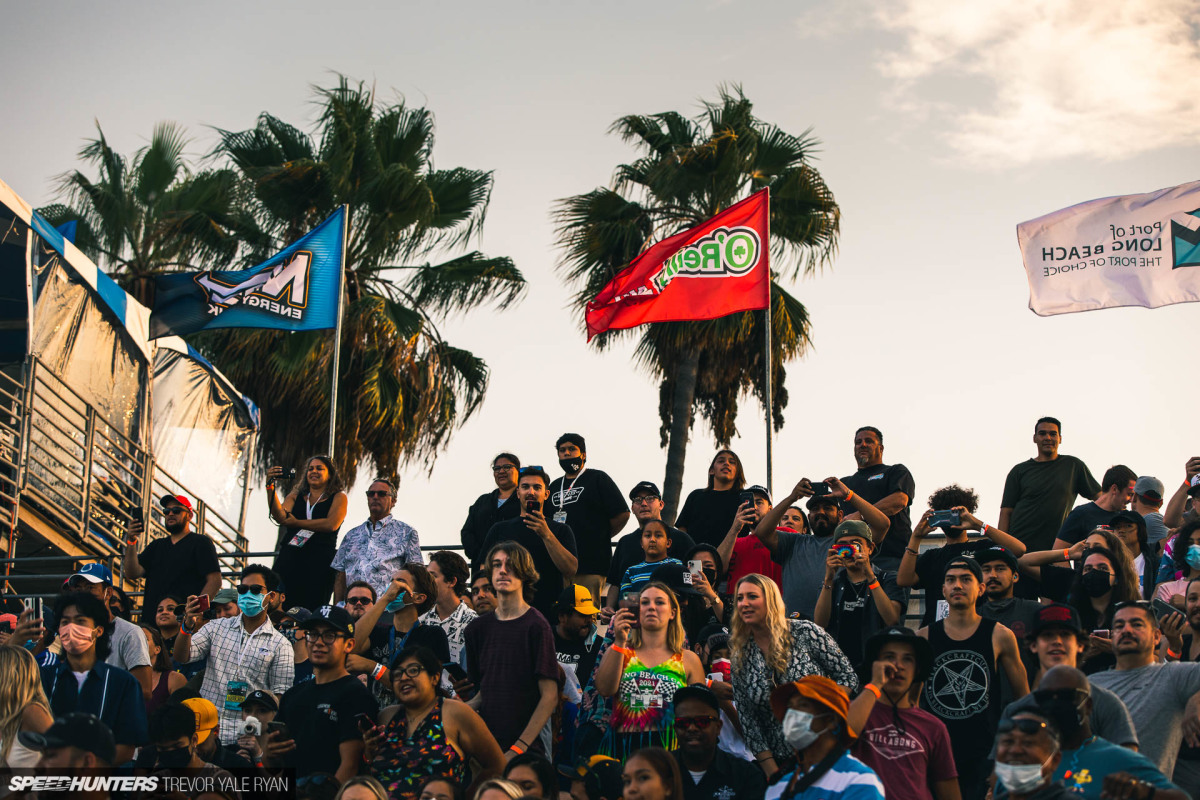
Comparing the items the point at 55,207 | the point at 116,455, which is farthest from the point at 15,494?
the point at 55,207

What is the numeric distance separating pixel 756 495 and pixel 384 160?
12033 millimetres

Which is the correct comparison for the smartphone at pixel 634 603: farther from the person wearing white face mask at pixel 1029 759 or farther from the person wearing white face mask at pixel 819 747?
the person wearing white face mask at pixel 1029 759

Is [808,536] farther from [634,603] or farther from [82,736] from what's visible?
[82,736]

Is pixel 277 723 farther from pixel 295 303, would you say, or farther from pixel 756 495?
pixel 295 303

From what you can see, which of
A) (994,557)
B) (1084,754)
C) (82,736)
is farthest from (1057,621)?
(82,736)

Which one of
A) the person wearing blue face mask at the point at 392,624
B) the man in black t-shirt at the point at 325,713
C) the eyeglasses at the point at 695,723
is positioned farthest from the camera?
the person wearing blue face mask at the point at 392,624

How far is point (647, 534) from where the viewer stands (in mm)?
8156

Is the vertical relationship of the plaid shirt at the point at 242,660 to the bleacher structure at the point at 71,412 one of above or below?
below

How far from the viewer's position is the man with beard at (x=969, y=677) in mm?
6270

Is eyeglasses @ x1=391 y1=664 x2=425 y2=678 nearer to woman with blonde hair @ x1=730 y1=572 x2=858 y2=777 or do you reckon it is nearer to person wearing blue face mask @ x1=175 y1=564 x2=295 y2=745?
person wearing blue face mask @ x1=175 y1=564 x2=295 y2=745

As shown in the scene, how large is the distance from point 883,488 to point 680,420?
9.43 metres

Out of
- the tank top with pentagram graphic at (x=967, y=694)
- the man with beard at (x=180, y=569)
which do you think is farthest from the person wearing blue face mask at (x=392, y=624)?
the tank top with pentagram graphic at (x=967, y=694)

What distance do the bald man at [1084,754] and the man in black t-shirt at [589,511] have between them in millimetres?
4439

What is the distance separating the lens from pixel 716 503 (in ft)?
30.3
